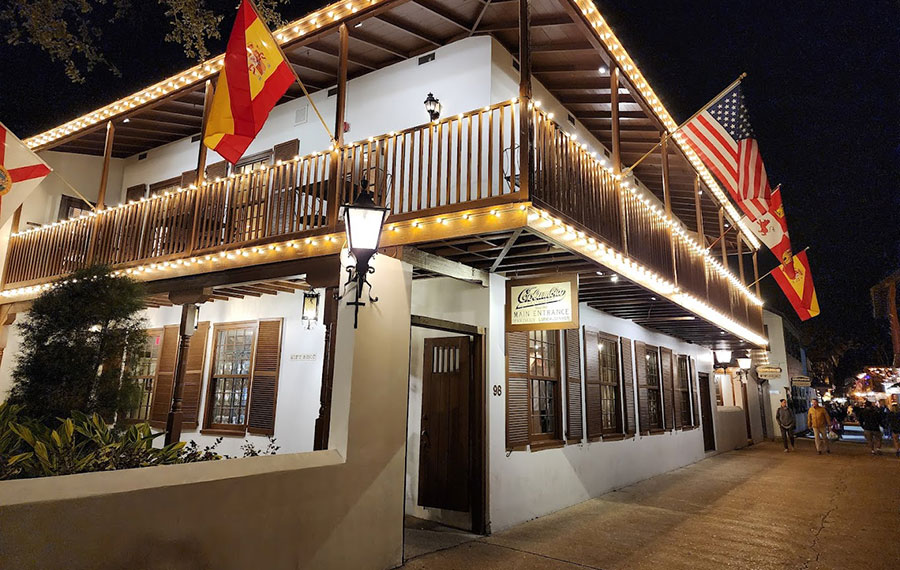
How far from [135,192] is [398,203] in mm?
10067

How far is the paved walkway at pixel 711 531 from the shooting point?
20.2 feet

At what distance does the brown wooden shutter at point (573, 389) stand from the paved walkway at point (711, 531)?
125 centimetres

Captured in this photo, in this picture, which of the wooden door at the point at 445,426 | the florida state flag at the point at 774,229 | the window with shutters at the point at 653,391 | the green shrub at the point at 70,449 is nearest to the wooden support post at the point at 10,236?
the green shrub at the point at 70,449

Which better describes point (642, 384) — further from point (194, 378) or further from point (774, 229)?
point (194, 378)

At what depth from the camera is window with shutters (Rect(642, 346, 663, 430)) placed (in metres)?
13.4

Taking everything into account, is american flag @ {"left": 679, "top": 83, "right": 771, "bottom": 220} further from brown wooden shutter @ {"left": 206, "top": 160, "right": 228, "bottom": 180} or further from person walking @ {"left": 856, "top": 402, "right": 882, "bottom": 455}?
person walking @ {"left": 856, "top": 402, "right": 882, "bottom": 455}

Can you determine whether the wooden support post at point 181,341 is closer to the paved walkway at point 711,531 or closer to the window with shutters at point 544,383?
the paved walkway at point 711,531

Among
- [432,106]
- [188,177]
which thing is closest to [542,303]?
[432,106]

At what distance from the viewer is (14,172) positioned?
8.77m

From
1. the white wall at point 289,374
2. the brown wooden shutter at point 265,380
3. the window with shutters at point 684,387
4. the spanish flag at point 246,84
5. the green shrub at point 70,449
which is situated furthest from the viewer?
the window with shutters at point 684,387

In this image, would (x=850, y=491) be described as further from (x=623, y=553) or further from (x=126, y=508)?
(x=126, y=508)

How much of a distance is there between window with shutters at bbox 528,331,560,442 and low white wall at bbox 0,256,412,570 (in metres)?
3.30

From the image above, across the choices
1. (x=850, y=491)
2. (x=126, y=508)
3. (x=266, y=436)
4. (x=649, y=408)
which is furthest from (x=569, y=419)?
(x=126, y=508)

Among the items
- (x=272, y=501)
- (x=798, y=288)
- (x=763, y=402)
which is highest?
(x=798, y=288)
